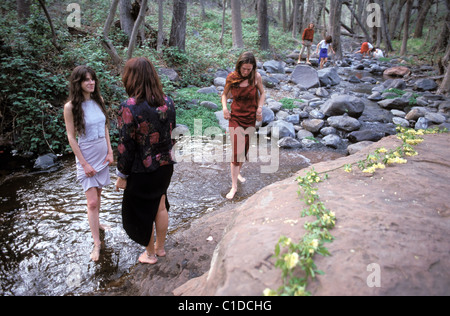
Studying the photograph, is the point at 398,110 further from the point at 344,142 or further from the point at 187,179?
the point at 187,179

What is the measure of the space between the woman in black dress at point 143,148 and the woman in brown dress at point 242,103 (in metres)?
1.65

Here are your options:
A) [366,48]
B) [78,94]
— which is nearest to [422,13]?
[366,48]

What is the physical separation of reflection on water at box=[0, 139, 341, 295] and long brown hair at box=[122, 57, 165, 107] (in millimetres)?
1724

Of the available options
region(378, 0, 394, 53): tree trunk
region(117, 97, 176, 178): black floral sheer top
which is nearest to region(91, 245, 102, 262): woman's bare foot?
region(117, 97, 176, 178): black floral sheer top

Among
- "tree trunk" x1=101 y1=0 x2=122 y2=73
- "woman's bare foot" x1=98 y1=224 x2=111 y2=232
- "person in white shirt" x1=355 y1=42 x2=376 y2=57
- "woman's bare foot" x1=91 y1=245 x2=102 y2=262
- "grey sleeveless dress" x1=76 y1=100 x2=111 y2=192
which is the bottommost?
"woman's bare foot" x1=91 y1=245 x2=102 y2=262

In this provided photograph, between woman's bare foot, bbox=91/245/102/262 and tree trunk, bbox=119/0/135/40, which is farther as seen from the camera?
tree trunk, bbox=119/0/135/40

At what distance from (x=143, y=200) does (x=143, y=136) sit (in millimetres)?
592

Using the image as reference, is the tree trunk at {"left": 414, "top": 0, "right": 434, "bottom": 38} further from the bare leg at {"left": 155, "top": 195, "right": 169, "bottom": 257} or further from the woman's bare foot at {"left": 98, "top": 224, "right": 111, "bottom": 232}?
the woman's bare foot at {"left": 98, "top": 224, "right": 111, "bottom": 232}

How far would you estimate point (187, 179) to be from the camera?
5027mm

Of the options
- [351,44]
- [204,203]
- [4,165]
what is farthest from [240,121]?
[351,44]

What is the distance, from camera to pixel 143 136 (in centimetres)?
243

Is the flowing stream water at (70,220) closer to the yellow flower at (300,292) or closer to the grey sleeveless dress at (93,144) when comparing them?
the grey sleeveless dress at (93,144)

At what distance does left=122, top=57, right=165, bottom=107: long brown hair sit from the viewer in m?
2.36

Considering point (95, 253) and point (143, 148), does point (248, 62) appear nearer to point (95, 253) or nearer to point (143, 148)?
point (143, 148)
